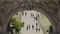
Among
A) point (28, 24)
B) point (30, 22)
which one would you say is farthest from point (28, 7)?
point (30, 22)

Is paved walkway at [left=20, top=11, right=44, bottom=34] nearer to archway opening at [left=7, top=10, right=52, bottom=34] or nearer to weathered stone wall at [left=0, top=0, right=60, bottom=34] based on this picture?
archway opening at [left=7, top=10, right=52, bottom=34]

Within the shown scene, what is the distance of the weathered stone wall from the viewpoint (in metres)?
12.2

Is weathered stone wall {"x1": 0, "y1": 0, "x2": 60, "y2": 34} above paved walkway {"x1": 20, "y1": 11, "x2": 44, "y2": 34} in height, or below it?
above

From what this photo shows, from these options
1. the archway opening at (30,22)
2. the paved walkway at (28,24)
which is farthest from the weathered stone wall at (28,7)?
the paved walkway at (28,24)

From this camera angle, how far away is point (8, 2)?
479 inches

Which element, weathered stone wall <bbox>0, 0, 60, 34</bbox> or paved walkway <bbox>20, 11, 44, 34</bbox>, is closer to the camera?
weathered stone wall <bbox>0, 0, 60, 34</bbox>

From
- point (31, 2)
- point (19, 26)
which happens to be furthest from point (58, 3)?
point (19, 26)

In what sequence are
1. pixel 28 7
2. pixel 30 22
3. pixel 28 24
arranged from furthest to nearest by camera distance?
pixel 30 22 → pixel 28 24 → pixel 28 7

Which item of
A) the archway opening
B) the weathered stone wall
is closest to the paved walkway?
the archway opening

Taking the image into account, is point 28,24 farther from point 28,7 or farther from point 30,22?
point 28,7

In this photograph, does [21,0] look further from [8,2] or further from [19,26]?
[19,26]

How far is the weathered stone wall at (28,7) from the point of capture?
12.2 meters

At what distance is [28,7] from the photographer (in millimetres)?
12422

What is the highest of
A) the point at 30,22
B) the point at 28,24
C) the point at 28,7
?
the point at 28,7
